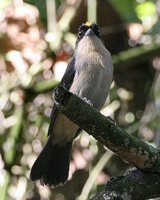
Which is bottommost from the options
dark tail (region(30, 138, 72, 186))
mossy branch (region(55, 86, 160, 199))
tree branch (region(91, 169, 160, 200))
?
dark tail (region(30, 138, 72, 186))

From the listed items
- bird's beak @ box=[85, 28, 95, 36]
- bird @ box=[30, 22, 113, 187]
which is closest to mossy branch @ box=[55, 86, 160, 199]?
bird @ box=[30, 22, 113, 187]

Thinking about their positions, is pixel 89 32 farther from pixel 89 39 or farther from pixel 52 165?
pixel 52 165

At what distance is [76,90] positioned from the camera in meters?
3.36

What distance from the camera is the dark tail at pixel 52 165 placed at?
3.41m

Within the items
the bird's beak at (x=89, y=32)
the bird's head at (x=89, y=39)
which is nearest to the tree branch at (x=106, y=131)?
the bird's head at (x=89, y=39)

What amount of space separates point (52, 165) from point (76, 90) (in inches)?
20.6

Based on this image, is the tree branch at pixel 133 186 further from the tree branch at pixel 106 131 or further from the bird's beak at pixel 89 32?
the bird's beak at pixel 89 32

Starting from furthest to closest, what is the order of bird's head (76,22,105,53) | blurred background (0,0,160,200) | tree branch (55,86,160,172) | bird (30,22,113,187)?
blurred background (0,0,160,200) → bird's head (76,22,105,53) → bird (30,22,113,187) → tree branch (55,86,160,172)

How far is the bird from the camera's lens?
133 inches

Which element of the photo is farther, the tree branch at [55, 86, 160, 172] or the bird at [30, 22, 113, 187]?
the bird at [30, 22, 113, 187]

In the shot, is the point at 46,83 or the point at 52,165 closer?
the point at 52,165

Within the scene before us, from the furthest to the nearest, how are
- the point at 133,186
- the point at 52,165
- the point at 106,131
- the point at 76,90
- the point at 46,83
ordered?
the point at 46,83, the point at 52,165, the point at 76,90, the point at 133,186, the point at 106,131

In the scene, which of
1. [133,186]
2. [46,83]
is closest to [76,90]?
[46,83]

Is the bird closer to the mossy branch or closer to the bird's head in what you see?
the bird's head
